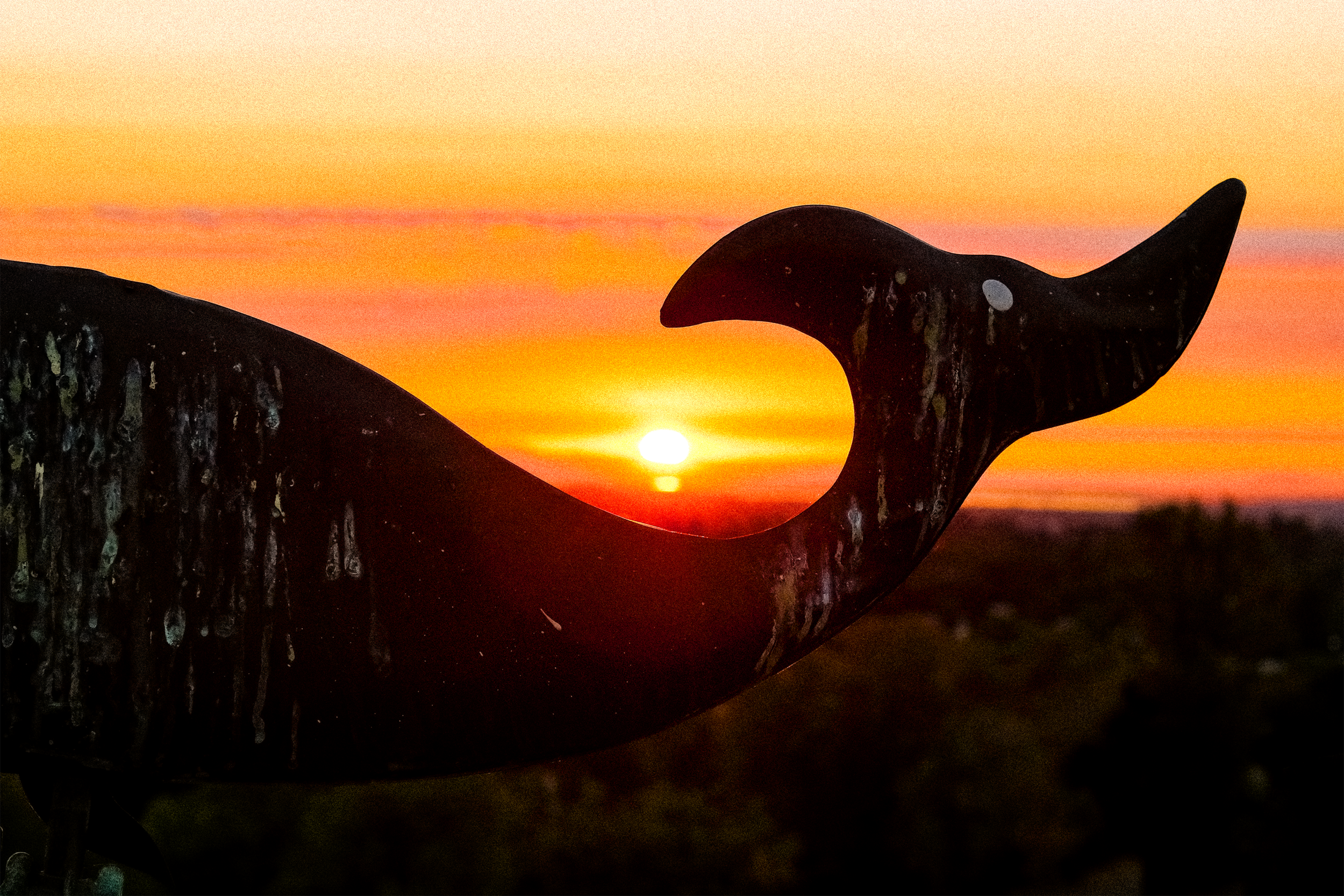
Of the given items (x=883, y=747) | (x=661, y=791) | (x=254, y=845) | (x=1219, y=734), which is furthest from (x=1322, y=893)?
(x=254, y=845)

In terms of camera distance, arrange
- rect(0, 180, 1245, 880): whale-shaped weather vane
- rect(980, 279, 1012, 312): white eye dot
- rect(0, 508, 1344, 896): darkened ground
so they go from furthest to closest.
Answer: rect(0, 508, 1344, 896): darkened ground < rect(980, 279, 1012, 312): white eye dot < rect(0, 180, 1245, 880): whale-shaped weather vane

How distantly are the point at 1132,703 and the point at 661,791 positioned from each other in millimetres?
13278

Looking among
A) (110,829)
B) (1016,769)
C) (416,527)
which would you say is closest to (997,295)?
(416,527)

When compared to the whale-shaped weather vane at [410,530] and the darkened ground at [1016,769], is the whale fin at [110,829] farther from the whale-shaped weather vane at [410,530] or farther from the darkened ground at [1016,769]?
the darkened ground at [1016,769]

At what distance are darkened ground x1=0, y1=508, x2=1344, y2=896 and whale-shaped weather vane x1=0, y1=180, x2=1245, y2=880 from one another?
123 feet

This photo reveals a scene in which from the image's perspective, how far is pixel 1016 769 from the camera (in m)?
44.8

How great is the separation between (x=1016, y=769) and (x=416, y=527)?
1750 inches

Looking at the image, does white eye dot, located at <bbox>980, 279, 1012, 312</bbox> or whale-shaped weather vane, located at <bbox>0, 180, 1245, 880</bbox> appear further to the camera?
white eye dot, located at <bbox>980, 279, 1012, 312</bbox>

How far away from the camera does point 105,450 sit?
2.05 m

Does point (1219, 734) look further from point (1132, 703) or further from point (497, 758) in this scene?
point (497, 758)

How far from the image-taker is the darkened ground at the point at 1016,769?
134 feet

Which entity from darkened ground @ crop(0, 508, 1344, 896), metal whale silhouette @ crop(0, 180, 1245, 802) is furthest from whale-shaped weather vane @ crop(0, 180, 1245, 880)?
darkened ground @ crop(0, 508, 1344, 896)

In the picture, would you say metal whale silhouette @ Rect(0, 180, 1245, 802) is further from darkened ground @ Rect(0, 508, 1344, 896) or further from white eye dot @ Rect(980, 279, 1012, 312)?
darkened ground @ Rect(0, 508, 1344, 896)

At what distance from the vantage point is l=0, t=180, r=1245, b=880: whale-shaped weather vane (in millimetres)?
2049
